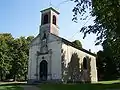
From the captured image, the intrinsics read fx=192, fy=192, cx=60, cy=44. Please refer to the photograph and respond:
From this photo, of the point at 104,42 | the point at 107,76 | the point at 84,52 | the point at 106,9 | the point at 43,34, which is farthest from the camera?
the point at 107,76

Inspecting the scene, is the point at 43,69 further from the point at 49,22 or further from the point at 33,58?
the point at 49,22

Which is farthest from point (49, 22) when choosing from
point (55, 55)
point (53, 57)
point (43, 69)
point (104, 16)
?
point (104, 16)

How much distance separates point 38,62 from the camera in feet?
103

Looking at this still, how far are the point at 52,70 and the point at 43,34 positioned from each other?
621cm

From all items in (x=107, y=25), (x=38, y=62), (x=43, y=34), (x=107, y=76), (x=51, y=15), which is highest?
(x=51, y=15)

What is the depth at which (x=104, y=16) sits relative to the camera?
51.9 ft

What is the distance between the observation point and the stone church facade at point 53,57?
→ 28641 millimetres

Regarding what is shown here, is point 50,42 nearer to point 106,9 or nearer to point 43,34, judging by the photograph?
point 43,34

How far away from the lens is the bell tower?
1222 inches

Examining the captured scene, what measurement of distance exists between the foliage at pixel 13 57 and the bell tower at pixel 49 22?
14592 millimetres

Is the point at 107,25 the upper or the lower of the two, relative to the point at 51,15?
lower

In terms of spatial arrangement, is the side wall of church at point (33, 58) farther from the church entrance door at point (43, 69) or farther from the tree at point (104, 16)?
the tree at point (104, 16)

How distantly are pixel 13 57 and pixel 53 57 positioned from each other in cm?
1930

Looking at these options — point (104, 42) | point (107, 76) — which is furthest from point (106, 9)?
point (107, 76)
